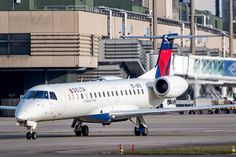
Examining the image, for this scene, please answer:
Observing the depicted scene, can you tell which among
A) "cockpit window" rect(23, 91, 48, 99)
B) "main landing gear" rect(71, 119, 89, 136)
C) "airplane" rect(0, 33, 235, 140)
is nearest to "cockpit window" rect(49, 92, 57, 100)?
"airplane" rect(0, 33, 235, 140)

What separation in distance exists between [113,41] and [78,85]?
4684 cm

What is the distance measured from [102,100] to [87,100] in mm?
1328

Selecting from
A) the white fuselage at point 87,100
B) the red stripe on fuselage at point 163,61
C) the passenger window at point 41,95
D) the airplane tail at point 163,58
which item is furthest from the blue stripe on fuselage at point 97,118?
the red stripe on fuselage at point 163,61

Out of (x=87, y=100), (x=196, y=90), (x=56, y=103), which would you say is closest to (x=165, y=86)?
(x=87, y=100)

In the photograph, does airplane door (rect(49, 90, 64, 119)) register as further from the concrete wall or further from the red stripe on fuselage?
the concrete wall

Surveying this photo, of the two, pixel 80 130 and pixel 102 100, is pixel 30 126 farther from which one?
pixel 102 100

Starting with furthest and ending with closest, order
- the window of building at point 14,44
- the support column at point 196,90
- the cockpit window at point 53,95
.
→ the support column at point 196,90 → the window of building at point 14,44 → the cockpit window at point 53,95

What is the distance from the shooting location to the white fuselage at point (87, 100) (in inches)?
1978

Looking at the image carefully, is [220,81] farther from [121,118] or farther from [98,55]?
[121,118]

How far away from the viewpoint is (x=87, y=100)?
53.2m

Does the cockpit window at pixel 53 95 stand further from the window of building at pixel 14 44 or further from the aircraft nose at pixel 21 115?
the window of building at pixel 14 44

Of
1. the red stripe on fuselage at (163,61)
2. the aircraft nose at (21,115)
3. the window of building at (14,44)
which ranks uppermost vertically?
the window of building at (14,44)

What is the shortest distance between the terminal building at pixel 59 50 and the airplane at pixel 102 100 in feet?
124

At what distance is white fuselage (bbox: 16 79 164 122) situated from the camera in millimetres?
50250
